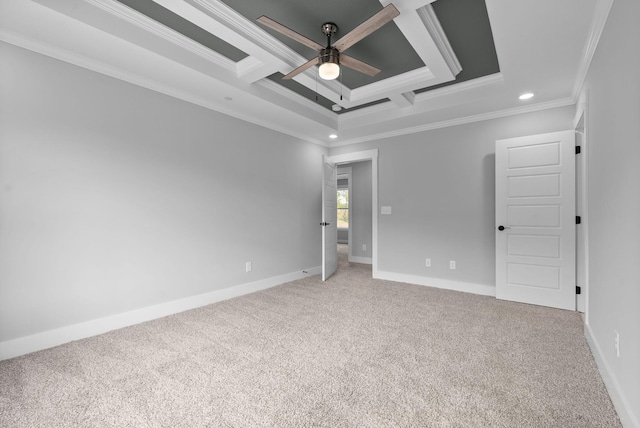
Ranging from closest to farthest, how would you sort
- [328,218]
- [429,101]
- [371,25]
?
[371,25] → [429,101] → [328,218]

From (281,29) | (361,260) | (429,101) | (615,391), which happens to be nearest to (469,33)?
(429,101)

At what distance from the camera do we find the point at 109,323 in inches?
106

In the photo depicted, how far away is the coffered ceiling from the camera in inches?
81.5

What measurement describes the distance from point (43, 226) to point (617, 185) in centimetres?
403

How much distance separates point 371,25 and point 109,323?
129 inches

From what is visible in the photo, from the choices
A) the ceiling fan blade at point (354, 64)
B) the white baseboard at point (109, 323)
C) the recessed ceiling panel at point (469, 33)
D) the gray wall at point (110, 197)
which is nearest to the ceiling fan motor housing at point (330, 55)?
the ceiling fan blade at point (354, 64)

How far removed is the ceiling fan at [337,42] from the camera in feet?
5.87

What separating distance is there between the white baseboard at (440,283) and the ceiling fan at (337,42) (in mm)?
3101

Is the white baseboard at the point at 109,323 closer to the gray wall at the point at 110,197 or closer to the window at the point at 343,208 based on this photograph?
the gray wall at the point at 110,197

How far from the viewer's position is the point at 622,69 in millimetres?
1644

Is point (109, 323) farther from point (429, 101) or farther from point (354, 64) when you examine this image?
point (429, 101)

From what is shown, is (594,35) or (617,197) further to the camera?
(594,35)

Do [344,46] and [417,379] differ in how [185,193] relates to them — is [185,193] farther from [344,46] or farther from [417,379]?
[417,379]

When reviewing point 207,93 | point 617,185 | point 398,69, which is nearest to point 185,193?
point 207,93
